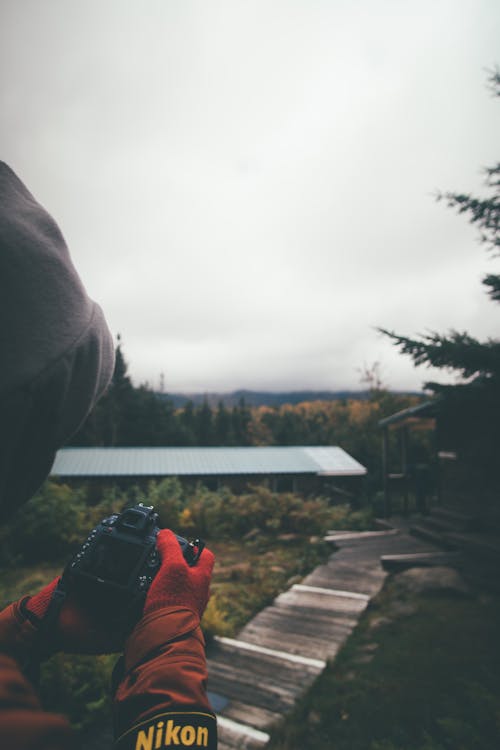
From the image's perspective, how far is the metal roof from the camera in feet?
70.6

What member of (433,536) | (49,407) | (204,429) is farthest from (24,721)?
(204,429)

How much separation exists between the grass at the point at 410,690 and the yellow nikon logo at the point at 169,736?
140 inches

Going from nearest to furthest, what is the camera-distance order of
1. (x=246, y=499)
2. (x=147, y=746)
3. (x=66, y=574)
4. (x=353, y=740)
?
(x=147, y=746) → (x=66, y=574) → (x=353, y=740) → (x=246, y=499)

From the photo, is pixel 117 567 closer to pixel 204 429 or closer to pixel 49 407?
pixel 49 407

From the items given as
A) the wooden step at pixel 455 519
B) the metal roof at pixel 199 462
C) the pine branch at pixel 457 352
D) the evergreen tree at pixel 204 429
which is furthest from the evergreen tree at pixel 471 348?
the evergreen tree at pixel 204 429

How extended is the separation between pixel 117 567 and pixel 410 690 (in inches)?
174

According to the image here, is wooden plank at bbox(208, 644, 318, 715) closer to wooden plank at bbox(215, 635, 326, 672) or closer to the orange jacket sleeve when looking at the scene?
wooden plank at bbox(215, 635, 326, 672)

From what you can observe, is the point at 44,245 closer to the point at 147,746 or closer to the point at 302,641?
the point at 147,746

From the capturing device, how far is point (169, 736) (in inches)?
30.3

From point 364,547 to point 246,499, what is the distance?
16.6 ft

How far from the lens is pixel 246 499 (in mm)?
14078

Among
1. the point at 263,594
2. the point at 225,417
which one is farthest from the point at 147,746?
the point at 225,417

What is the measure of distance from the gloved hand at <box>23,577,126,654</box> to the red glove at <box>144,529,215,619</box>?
0.17 metres

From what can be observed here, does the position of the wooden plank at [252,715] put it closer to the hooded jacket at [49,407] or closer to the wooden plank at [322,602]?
the wooden plank at [322,602]
